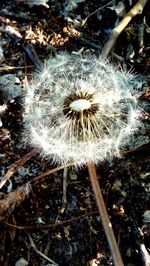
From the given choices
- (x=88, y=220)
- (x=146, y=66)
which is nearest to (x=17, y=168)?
(x=88, y=220)

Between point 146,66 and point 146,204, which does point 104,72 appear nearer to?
point 146,66

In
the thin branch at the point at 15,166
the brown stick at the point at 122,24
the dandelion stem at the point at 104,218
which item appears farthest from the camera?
the brown stick at the point at 122,24

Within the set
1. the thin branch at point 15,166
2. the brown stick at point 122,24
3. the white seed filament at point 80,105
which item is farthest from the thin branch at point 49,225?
the brown stick at point 122,24

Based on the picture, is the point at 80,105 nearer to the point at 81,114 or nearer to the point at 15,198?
the point at 81,114

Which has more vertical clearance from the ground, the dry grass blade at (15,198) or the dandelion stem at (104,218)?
the dry grass blade at (15,198)

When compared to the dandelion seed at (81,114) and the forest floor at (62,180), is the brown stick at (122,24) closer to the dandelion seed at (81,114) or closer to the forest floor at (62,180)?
the forest floor at (62,180)

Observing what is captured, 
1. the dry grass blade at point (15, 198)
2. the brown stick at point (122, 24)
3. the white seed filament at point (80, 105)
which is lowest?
the dry grass blade at point (15, 198)

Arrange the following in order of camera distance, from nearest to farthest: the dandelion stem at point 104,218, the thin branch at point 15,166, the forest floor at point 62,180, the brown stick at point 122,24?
the dandelion stem at point 104,218 < the forest floor at point 62,180 < the thin branch at point 15,166 < the brown stick at point 122,24
